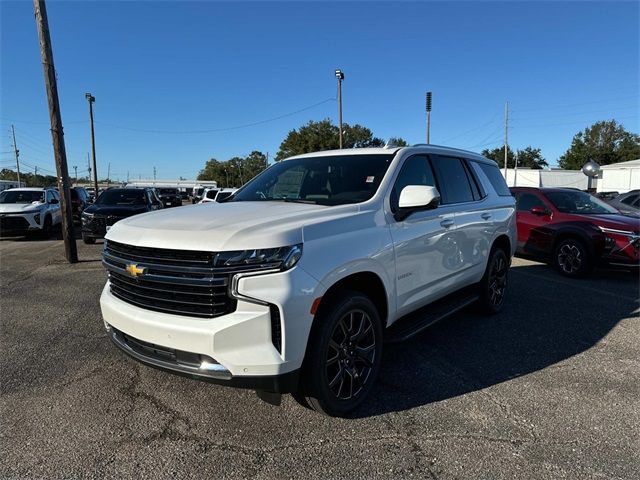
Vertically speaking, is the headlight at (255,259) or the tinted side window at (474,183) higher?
the tinted side window at (474,183)

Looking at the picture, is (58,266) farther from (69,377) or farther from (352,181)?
(352,181)

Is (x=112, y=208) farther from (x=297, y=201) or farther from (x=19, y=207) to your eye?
(x=297, y=201)

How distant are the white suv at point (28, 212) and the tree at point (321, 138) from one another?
126ft

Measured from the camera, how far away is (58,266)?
9.25m

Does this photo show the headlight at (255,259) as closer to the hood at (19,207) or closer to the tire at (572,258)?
the tire at (572,258)

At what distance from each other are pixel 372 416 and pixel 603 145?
8931 centimetres

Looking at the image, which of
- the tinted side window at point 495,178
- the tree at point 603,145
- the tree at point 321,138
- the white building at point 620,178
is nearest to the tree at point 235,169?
the tree at point 321,138

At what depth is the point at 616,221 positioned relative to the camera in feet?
25.5

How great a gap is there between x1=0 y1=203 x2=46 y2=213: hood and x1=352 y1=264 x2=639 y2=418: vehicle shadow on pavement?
45.1 feet

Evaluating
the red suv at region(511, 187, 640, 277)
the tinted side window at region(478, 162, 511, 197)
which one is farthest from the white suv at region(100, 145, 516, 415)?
the red suv at region(511, 187, 640, 277)

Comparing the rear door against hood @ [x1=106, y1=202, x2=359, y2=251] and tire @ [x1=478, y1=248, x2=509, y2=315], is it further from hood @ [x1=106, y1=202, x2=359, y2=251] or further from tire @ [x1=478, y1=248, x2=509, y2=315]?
hood @ [x1=106, y1=202, x2=359, y2=251]

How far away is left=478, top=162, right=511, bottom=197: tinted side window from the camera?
584 centimetres

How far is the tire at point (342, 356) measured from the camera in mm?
2869

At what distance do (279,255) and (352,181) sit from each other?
146 cm
